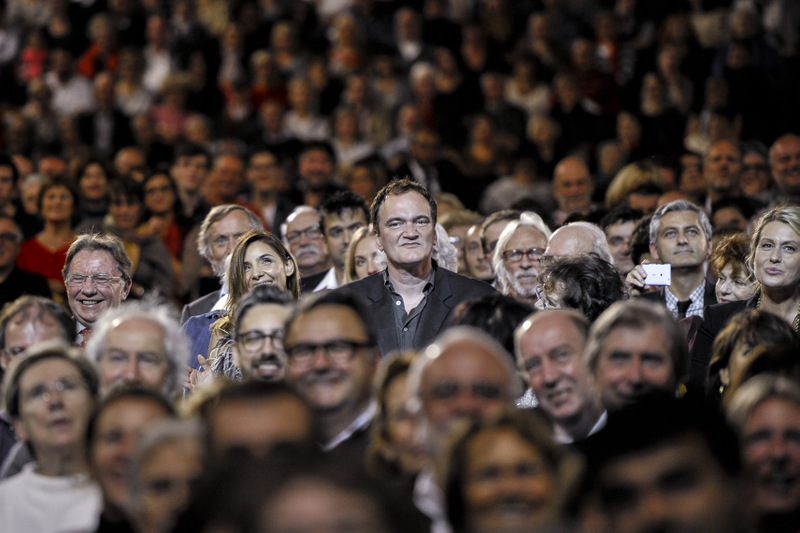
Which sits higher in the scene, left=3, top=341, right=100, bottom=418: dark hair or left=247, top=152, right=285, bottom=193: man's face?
left=247, top=152, right=285, bottom=193: man's face

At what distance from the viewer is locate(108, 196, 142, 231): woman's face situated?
30.2 ft

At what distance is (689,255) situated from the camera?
7047mm

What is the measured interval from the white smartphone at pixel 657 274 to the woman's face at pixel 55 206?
4377 millimetres

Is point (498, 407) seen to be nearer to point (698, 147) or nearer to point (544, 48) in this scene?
point (698, 147)

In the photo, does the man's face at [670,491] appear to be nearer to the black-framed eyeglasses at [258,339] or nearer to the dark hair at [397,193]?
the black-framed eyeglasses at [258,339]

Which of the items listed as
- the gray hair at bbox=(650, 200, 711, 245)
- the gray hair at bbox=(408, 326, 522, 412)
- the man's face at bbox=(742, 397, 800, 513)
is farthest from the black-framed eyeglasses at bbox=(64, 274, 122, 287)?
the man's face at bbox=(742, 397, 800, 513)

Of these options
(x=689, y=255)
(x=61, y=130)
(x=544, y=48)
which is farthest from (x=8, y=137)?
(x=689, y=255)

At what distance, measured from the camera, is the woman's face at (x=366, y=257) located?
731 cm

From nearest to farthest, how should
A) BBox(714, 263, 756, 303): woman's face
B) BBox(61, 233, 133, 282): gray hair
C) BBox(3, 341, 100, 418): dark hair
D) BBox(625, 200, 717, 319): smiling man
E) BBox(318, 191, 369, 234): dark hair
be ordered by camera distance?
BBox(3, 341, 100, 418): dark hair → BBox(61, 233, 133, 282): gray hair → BBox(714, 263, 756, 303): woman's face → BBox(625, 200, 717, 319): smiling man → BBox(318, 191, 369, 234): dark hair

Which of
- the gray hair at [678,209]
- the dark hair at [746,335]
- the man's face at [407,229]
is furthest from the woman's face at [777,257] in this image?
the man's face at [407,229]

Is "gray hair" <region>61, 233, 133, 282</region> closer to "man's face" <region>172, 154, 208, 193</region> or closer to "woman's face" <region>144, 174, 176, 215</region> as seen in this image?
"woman's face" <region>144, 174, 176, 215</region>

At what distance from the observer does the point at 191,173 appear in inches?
399

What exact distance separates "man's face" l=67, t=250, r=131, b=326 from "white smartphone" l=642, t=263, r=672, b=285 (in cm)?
274

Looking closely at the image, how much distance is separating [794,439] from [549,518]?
1047 mm
